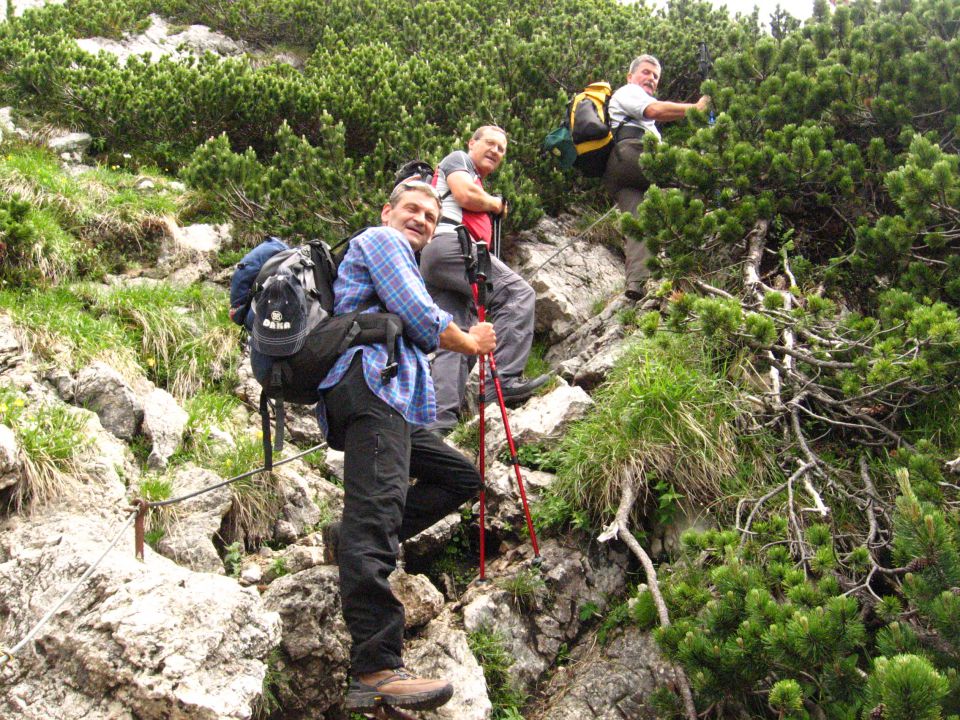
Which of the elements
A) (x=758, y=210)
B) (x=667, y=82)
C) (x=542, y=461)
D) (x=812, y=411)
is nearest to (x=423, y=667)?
(x=542, y=461)

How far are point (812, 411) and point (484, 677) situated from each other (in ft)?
9.97

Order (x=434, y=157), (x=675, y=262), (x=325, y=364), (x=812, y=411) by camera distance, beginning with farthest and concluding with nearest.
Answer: (x=434, y=157) → (x=675, y=262) → (x=812, y=411) → (x=325, y=364)

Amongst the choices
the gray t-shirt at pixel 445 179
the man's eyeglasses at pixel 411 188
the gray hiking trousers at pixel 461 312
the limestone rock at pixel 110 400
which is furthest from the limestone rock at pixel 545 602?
the gray t-shirt at pixel 445 179

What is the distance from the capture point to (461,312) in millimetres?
6816

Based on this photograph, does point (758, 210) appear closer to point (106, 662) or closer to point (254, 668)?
point (254, 668)

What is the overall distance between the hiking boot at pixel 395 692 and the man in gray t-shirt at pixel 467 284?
→ 2.50 metres

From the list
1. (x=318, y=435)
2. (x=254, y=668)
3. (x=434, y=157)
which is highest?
(x=434, y=157)

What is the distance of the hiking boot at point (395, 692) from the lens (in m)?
3.63

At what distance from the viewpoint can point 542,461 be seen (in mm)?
6199

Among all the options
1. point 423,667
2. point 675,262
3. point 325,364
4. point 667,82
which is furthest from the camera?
point 667,82

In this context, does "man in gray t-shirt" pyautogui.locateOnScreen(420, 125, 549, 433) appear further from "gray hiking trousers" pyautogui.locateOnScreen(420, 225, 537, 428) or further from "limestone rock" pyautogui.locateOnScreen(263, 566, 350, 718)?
"limestone rock" pyautogui.locateOnScreen(263, 566, 350, 718)

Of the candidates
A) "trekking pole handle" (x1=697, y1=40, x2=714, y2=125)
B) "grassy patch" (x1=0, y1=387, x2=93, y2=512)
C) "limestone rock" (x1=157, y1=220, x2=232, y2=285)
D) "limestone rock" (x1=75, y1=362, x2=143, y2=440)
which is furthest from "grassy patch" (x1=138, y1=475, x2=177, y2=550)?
"trekking pole handle" (x1=697, y1=40, x2=714, y2=125)

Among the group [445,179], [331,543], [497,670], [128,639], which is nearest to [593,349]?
[445,179]

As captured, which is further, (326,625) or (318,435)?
(318,435)
